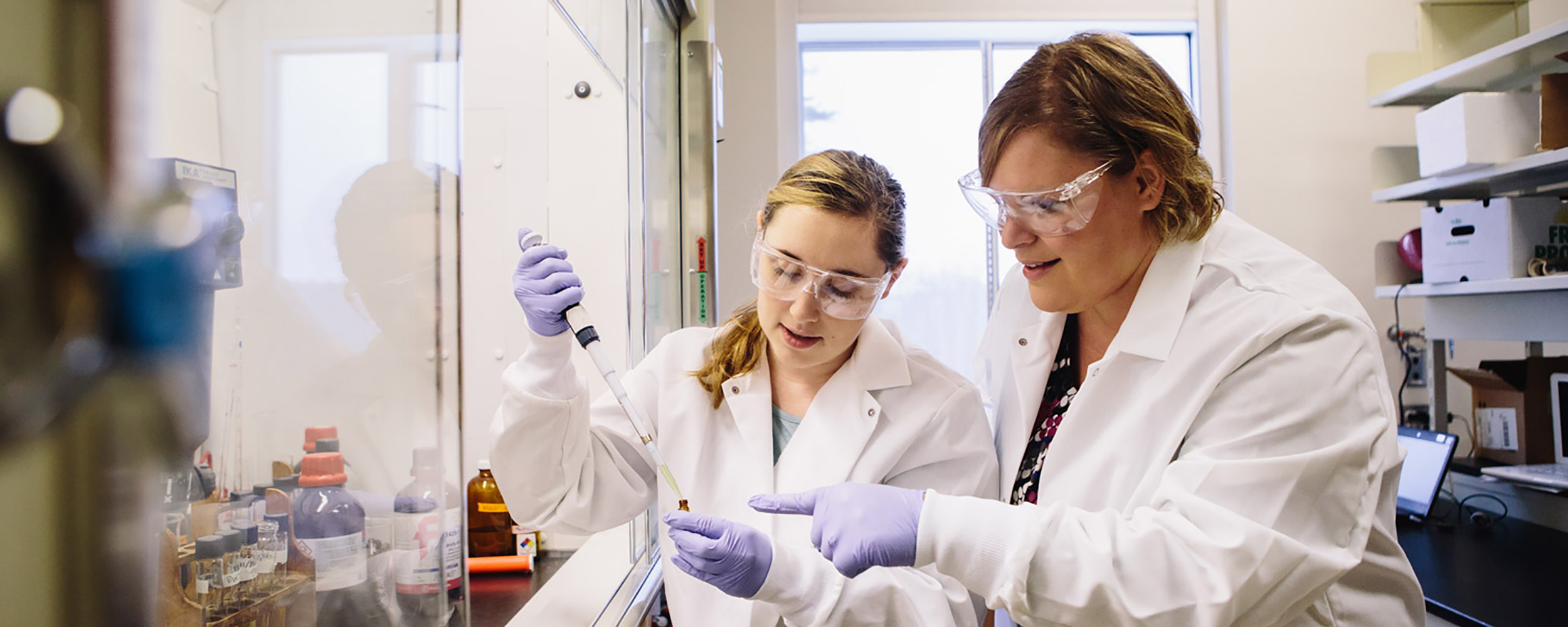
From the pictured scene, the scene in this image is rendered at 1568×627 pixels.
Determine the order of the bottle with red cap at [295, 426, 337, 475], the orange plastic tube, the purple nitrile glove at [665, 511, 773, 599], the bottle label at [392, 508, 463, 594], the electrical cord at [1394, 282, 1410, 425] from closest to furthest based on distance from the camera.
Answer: the bottle with red cap at [295, 426, 337, 475], the bottle label at [392, 508, 463, 594], the purple nitrile glove at [665, 511, 773, 599], the orange plastic tube, the electrical cord at [1394, 282, 1410, 425]

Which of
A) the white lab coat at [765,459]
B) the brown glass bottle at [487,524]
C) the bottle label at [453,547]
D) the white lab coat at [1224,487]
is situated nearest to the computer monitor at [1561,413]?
the white lab coat at [1224,487]

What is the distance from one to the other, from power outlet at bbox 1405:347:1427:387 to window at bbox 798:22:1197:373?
4.72 ft

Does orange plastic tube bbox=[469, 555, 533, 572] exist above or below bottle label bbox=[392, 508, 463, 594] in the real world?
below

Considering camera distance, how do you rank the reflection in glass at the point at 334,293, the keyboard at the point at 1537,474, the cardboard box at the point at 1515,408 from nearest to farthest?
the reflection in glass at the point at 334,293 < the keyboard at the point at 1537,474 < the cardboard box at the point at 1515,408

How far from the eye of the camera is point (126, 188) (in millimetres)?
358

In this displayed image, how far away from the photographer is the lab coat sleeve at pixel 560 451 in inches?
43.8

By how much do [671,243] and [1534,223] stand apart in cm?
249

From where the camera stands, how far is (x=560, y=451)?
3.80ft

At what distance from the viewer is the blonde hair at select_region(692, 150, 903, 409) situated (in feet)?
4.13

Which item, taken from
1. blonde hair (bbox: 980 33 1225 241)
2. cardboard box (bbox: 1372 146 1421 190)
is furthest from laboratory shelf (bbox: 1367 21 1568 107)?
blonde hair (bbox: 980 33 1225 241)

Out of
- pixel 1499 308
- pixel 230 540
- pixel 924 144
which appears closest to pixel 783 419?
pixel 230 540

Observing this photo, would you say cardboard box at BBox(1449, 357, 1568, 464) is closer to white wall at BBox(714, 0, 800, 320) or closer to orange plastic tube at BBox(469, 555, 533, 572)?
white wall at BBox(714, 0, 800, 320)

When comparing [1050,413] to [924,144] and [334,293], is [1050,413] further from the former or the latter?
[924,144]

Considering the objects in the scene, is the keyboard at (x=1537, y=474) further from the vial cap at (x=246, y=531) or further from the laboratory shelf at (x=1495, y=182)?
the vial cap at (x=246, y=531)
